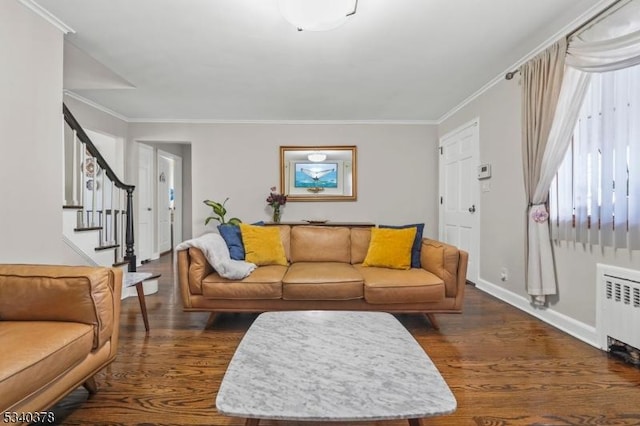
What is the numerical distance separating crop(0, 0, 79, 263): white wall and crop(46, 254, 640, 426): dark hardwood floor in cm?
93

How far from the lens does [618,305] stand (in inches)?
77.6

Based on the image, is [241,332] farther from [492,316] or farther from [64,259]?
[492,316]

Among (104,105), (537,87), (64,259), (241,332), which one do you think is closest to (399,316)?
(241,332)

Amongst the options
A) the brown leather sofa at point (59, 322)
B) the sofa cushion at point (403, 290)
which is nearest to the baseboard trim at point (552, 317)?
the sofa cushion at point (403, 290)

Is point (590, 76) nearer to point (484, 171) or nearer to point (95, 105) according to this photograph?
point (484, 171)

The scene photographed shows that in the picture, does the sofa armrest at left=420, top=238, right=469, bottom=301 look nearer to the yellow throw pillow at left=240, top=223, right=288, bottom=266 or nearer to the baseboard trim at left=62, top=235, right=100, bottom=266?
the yellow throw pillow at left=240, top=223, right=288, bottom=266

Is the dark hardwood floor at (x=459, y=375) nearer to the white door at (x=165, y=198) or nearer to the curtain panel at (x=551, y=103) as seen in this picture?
the curtain panel at (x=551, y=103)

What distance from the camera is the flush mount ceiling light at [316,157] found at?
4945mm

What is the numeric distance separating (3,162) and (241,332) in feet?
6.33

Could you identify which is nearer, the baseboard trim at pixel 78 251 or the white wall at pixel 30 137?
the white wall at pixel 30 137

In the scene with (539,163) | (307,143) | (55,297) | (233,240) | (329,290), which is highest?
(307,143)

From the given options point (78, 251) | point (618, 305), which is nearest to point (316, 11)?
point (618, 305)

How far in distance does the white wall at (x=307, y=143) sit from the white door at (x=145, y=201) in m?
0.34

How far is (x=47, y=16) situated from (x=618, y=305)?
4.41 meters
